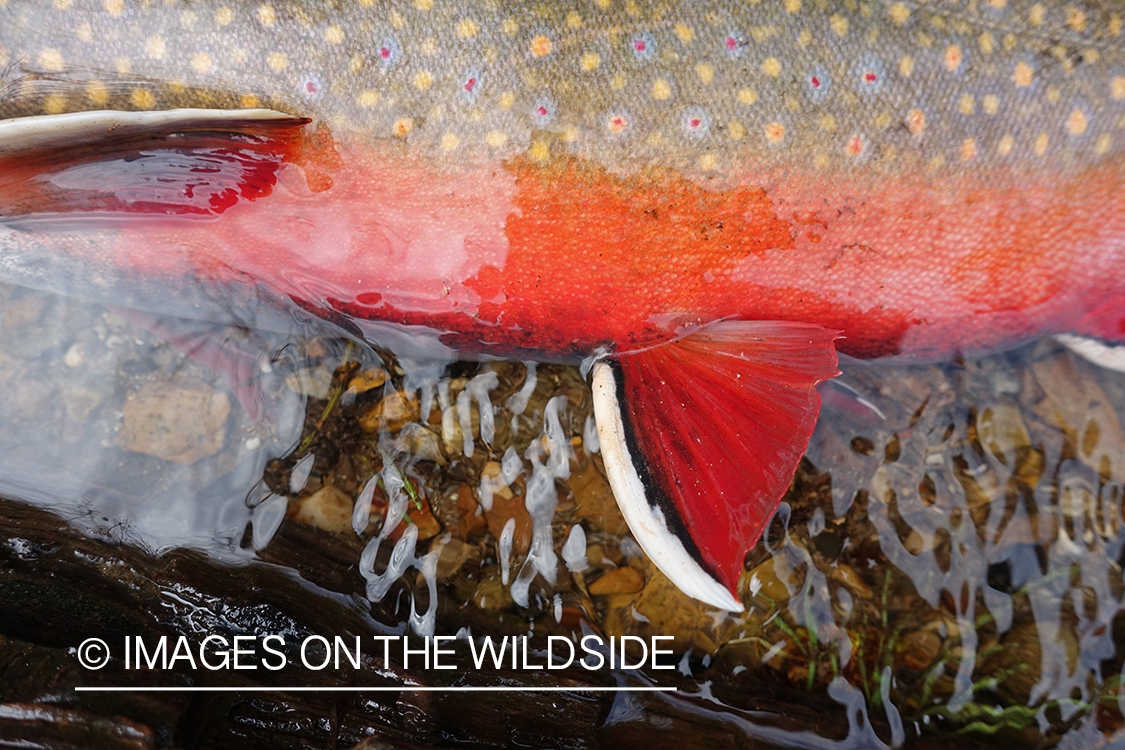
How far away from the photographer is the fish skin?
1.71 m

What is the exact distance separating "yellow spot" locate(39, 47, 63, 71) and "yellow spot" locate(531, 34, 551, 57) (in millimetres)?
1226

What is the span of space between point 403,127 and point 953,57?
1489 mm

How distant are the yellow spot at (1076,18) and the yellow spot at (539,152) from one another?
1.47 m

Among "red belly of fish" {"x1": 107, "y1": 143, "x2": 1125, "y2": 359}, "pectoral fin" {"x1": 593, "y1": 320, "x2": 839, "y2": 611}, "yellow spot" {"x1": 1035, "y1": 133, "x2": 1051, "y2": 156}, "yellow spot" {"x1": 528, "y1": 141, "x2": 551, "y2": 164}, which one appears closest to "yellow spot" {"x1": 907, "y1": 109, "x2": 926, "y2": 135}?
"red belly of fish" {"x1": 107, "y1": 143, "x2": 1125, "y2": 359}

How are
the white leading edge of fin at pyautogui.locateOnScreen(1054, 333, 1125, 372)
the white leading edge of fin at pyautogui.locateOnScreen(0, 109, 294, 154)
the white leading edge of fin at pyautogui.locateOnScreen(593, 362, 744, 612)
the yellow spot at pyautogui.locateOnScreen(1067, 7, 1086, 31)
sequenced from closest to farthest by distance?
the white leading edge of fin at pyautogui.locateOnScreen(0, 109, 294, 154)
the yellow spot at pyautogui.locateOnScreen(1067, 7, 1086, 31)
the white leading edge of fin at pyautogui.locateOnScreen(593, 362, 744, 612)
the white leading edge of fin at pyautogui.locateOnScreen(1054, 333, 1125, 372)

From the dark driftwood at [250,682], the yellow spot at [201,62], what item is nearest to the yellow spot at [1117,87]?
the dark driftwood at [250,682]

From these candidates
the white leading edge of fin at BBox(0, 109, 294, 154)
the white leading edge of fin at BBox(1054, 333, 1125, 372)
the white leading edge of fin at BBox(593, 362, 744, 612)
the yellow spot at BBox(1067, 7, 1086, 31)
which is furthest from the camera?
the white leading edge of fin at BBox(1054, 333, 1125, 372)

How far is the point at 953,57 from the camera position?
5.81ft

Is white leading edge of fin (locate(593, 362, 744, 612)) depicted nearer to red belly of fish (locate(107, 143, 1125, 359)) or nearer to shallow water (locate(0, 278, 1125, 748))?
red belly of fish (locate(107, 143, 1125, 359))

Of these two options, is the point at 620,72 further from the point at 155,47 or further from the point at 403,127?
the point at 155,47

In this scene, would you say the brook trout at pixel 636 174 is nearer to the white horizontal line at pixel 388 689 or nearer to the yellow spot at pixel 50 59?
the yellow spot at pixel 50 59

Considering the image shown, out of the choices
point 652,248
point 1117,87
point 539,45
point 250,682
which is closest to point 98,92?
point 539,45

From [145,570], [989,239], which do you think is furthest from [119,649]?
[989,239]

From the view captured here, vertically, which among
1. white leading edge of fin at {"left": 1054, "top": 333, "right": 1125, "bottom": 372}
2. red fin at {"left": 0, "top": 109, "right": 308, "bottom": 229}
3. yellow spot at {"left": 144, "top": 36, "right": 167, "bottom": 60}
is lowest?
white leading edge of fin at {"left": 1054, "top": 333, "right": 1125, "bottom": 372}
